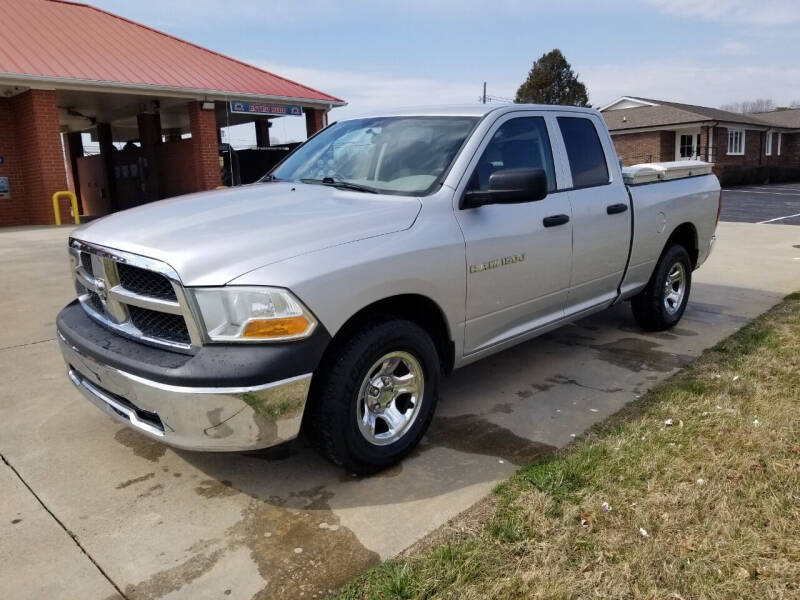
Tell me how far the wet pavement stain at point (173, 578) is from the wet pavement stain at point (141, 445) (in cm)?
103

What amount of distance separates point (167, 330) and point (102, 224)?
37.8 inches

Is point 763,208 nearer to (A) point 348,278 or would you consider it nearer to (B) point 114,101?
(B) point 114,101

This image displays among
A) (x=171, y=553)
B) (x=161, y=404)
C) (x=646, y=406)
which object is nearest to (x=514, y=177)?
(x=646, y=406)

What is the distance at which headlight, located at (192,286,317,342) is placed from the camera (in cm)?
272

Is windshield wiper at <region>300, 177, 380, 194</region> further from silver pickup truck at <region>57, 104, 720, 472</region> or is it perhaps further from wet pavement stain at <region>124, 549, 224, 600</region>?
wet pavement stain at <region>124, 549, 224, 600</region>

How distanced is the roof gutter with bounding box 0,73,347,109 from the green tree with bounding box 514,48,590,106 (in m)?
40.4

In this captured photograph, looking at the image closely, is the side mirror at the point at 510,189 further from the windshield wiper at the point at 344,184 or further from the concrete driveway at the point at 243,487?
the concrete driveway at the point at 243,487

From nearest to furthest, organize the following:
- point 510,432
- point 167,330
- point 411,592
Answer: point 411,592
point 167,330
point 510,432

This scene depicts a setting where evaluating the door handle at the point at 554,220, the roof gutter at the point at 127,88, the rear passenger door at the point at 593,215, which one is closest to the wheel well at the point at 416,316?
the door handle at the point at 554,220

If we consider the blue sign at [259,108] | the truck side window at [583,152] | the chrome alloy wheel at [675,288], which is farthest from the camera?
the blue sign at [259,108]

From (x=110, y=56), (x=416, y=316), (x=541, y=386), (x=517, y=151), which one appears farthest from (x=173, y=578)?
(x=110, y=56)

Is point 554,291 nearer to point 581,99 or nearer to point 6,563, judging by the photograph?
point 6,563

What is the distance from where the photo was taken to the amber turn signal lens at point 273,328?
2.74 m

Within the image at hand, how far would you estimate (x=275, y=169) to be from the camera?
4.70m
